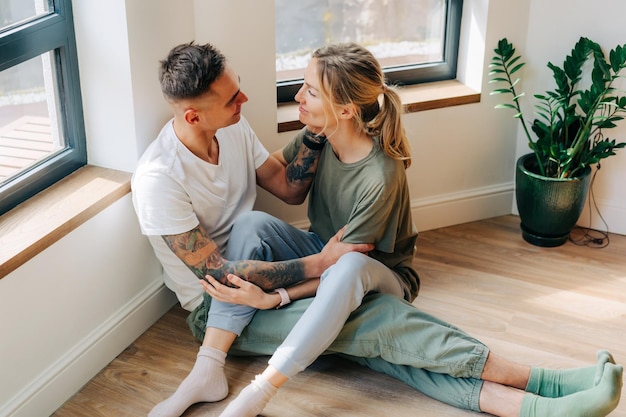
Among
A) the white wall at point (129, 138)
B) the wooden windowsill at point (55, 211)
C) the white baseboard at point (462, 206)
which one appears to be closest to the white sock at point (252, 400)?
the white wall at point (129, 138)

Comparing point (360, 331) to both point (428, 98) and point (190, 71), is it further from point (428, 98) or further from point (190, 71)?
point (428, 98)

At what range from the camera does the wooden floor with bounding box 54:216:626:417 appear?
2377 mm

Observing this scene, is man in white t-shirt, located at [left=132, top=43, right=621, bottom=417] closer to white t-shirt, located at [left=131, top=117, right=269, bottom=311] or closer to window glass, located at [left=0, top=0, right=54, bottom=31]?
white t-shirt, located at [left=131, top=117, right=269, bottom=311]

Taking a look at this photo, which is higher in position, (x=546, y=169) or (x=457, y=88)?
(x=457, y=88)

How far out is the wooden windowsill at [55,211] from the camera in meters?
2.13

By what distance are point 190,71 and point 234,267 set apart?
1.93 ft

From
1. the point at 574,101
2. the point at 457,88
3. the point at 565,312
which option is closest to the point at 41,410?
the point at 565,312

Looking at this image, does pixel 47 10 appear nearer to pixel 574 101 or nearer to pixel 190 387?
pixel 190 387

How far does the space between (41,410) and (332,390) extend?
85 centimetres

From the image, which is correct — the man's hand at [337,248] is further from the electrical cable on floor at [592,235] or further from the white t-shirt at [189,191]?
the electrical cable on floor at [592,235]

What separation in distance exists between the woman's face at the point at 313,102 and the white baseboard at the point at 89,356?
822mm

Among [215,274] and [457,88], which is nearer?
[215,274]

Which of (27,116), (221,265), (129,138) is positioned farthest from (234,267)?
(27,116)

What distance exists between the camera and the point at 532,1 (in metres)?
3.20
